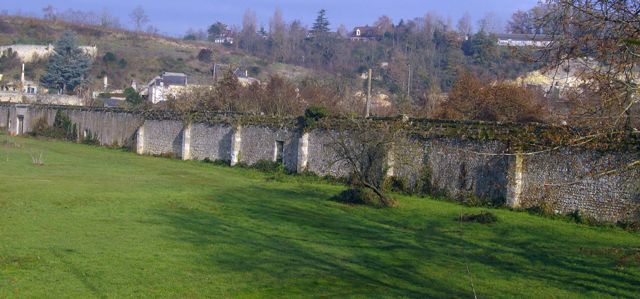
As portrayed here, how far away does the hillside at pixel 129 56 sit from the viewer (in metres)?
99.9

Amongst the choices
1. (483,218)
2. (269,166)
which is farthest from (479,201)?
(269,166)

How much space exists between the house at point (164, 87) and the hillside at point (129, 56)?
5.89 ft

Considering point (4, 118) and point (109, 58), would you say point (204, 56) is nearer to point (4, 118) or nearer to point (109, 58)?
point (109, 58)

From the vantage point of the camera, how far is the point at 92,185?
25.9m

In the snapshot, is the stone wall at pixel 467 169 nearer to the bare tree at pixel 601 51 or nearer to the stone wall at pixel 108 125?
the bare tree at pixel 601 51

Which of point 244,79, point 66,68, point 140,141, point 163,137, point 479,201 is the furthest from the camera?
point 66,68

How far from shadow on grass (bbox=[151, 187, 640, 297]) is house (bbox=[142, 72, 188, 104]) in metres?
48.8

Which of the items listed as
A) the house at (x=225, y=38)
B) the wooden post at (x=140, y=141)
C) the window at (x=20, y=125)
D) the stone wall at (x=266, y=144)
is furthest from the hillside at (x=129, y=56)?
the stone wall at (x=266, y=144)

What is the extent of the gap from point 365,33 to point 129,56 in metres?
46.4

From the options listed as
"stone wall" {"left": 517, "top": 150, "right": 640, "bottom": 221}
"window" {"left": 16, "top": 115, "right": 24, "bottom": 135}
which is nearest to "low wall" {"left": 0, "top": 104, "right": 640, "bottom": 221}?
"stone wall" {"left": 517, "top": 150, "right": 640, "bottom": 221}

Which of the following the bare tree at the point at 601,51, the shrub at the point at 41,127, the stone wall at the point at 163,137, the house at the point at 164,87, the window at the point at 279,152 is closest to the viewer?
the bare tree at the point at 601,51

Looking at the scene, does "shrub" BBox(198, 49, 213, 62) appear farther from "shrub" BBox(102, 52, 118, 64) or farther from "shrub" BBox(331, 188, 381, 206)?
"shrub" BBox(331, 188, 381, 206)

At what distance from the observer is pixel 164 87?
72.7 meters

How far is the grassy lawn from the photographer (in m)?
12.4
